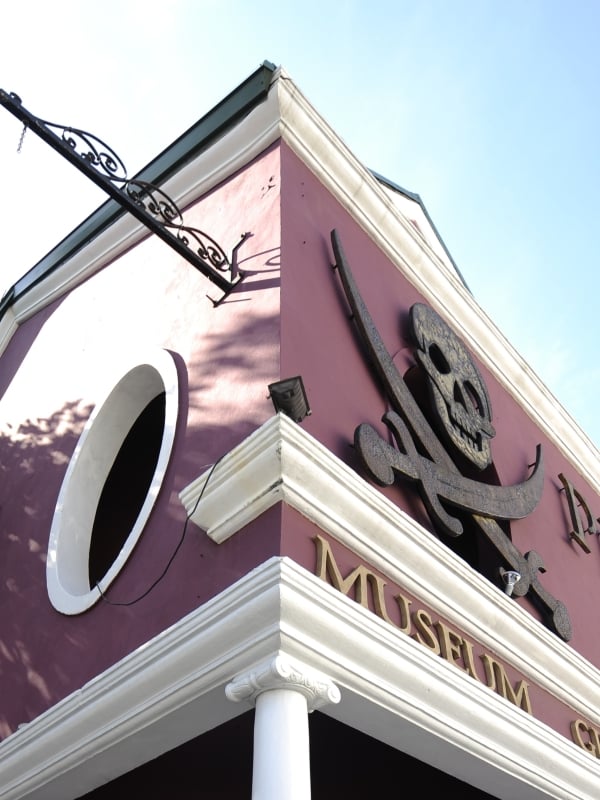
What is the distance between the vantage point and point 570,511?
8945 mm

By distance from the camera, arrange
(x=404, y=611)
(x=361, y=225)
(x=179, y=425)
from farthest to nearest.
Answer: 1. (x=361, y=225)
2. (x=179, y=425)
3. (x=404, y=611)

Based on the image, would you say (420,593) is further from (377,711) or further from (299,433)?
(299,433)

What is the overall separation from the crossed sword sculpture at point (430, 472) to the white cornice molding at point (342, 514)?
1.42ft

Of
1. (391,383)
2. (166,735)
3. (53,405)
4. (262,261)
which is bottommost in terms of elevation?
(166,735)

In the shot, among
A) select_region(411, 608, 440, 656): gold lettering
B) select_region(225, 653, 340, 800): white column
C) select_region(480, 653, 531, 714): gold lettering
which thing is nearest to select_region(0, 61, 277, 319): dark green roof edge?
select_region(411, 608, 440, 656): gold lettering

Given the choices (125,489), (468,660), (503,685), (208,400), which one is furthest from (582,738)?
(125,489)

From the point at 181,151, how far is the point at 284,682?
4.98 meters

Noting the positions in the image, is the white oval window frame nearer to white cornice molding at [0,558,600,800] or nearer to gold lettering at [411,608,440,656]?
white cornice molding at [0,558,600,800]

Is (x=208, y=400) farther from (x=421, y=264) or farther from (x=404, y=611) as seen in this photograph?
(x=421, y=264)

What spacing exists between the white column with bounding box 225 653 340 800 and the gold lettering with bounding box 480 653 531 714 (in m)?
1.70

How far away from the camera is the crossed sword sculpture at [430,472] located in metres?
5.50

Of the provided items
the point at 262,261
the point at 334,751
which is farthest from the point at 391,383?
the point at 334,751

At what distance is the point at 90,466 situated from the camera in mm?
6758

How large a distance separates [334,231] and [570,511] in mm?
4189
